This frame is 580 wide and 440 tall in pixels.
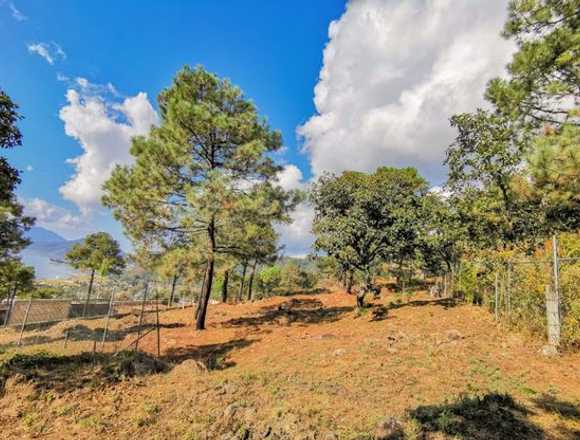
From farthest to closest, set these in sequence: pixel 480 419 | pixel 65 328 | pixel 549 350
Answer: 1. pixel 65 328
2. pixel 549 350
3. pixel 480 419

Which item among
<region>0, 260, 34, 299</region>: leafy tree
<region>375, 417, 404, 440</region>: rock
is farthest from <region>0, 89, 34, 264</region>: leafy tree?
<region>375, 417, 404, 440</region>: rock

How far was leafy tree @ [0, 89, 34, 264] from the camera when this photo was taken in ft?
19.3

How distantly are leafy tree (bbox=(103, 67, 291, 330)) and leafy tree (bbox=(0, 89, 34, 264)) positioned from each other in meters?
4.09

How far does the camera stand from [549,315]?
7.47m

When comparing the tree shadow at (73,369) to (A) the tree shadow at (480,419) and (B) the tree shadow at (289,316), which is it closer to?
(A) the tree shadow at (480,419)

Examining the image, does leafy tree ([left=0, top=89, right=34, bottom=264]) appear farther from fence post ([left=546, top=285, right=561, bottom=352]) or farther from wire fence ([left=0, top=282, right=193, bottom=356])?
fence post ([left=546, top=285, right=561, bottom=352])

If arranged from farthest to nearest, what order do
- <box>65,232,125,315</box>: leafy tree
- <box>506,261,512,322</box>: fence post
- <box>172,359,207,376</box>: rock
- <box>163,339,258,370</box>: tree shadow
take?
<box>65,232,125,315</box>: leafy tree → <box>506,261,512,322</box>: fence post → <box>163,339,258,370</box>: tree shadow → <box>172,359,207,376</box>: rock

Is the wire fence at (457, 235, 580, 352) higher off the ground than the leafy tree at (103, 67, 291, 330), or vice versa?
the leafy tree at (103, 67, 291, 330)

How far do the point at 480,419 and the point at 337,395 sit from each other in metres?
2.18

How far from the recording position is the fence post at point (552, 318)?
727 cm

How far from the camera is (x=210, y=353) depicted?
31.8 ft

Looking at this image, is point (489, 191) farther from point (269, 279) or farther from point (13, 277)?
point (269, 279)

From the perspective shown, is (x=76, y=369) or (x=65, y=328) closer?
(x=76, y=369)

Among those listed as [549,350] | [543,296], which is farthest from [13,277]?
[543,296]
